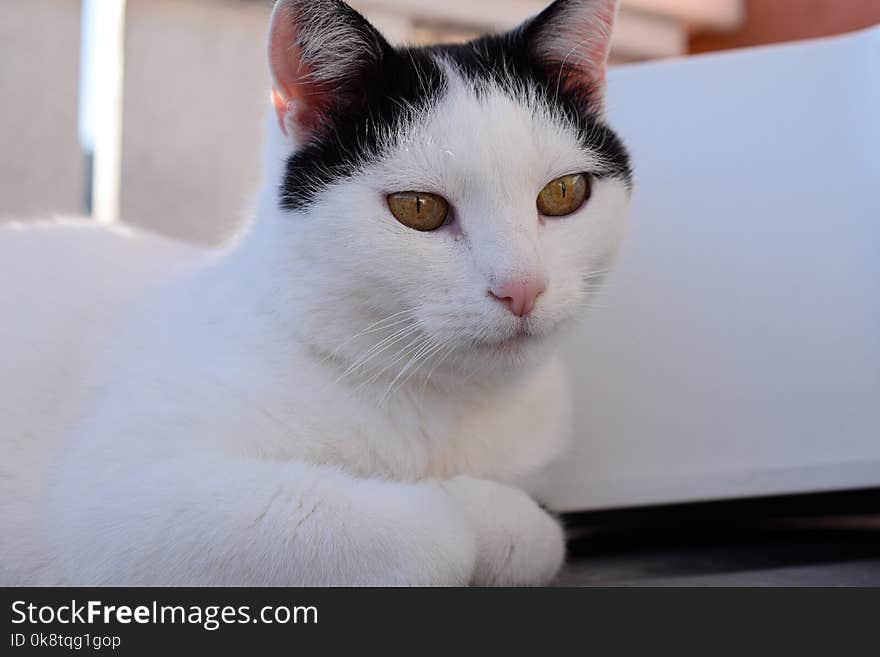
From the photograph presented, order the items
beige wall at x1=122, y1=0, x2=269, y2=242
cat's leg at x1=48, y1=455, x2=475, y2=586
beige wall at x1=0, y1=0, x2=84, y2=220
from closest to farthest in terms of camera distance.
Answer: cat's leg at x1=48, y1=455, x2=475, y2=586 → beige wall at x1=0, y1=0, x2=84, y2=220 → beige wall at x1=122, y1=0, x2=269, y2=242

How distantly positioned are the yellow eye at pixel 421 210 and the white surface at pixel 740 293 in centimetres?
63

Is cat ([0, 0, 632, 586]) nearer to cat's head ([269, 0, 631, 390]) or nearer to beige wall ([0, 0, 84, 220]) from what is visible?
cat's head ([269, 0, 631, 390])

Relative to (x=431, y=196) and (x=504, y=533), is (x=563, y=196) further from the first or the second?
(x=504, y=533)

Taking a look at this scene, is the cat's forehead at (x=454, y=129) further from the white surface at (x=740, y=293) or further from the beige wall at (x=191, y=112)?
the beige wall at (x=191, y=112)

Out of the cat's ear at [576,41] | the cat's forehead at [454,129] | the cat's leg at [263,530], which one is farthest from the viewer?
the cat's ear at [576,41]

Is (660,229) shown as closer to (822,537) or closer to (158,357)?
(822,537)

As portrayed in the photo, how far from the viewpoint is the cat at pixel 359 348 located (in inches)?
45.1

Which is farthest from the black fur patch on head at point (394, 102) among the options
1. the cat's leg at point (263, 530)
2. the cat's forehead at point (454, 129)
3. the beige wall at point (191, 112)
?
the beige wall at point (191, 112)

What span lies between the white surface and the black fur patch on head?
437 mm

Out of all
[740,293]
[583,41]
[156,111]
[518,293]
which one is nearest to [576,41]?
[583,41]

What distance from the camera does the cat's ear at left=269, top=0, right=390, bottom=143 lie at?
129 cm

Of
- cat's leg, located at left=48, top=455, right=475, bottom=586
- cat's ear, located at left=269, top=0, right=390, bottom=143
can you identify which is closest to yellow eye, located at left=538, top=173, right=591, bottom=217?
cat's ear, located at left=269, top=0, right=390, bottom=143

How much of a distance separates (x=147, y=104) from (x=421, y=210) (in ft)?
5.33

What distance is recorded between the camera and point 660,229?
5.98 feet
